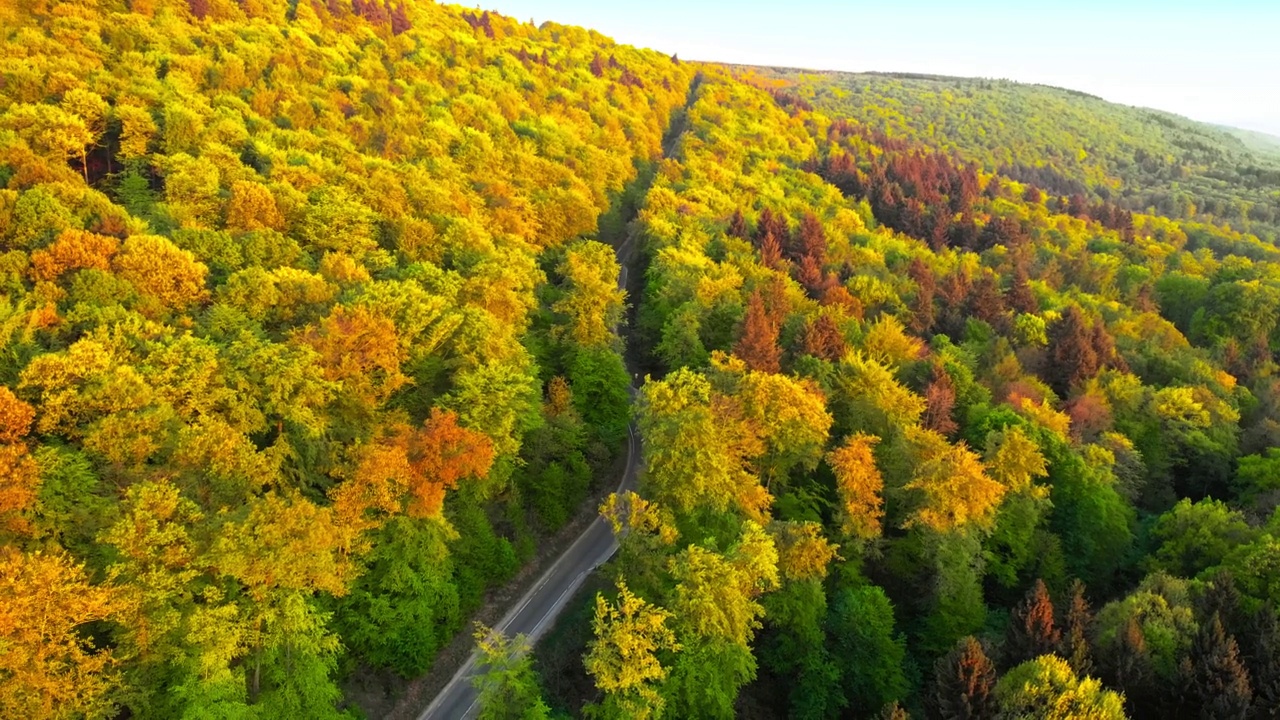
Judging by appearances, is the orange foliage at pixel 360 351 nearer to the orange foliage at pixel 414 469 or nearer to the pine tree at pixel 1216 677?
the orange foliage at pixel 414 469

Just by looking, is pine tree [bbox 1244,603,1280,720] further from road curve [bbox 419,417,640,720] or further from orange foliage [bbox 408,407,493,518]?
orange foliage [bbox 408,407,493,518]

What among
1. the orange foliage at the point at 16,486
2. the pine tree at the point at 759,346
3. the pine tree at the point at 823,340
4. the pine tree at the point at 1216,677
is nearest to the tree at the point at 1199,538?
the pine tree at the point at 1216,677

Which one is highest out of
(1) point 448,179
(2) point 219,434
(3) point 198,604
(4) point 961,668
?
(1) point 448,179

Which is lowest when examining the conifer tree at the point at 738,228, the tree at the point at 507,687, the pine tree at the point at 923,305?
the tree at the point at 507,687

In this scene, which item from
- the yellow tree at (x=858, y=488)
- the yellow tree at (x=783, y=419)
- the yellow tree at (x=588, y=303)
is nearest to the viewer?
the yellow tree at (x=858, y=488)

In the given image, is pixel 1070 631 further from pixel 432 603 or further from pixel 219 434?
pixel 219 434

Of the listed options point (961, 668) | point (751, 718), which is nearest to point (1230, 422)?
point (961, 668)

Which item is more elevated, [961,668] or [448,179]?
[448,179]
